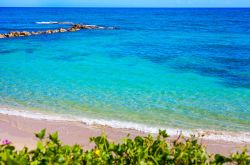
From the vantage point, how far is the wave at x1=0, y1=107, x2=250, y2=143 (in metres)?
10.3

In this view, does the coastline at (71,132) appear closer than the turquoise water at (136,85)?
Yes

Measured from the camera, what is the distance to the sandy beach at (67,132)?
31.0 feet

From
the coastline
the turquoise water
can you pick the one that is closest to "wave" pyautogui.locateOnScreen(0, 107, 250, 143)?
the coastline

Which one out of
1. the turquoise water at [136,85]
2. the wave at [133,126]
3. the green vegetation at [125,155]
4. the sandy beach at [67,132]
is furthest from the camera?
the turquoise water at [136,85]

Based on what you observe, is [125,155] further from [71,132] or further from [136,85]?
[136,85]

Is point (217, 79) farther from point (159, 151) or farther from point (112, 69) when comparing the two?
point (159, 151)

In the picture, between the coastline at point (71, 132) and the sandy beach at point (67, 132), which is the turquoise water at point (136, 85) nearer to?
the coastline at point (71, 132)

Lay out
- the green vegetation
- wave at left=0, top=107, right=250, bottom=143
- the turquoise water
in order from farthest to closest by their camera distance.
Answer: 1. the turquoise water
2. wave at left=0, top=107, right=250, bottom=143
3. the green vegetation

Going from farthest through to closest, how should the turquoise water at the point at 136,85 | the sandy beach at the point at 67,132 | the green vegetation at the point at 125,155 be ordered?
the turquoise water at the point at 136,85 < the sandy beach at the point at 67,132 < the green vegetation at the point at 125,155

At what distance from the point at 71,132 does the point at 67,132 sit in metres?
0.11

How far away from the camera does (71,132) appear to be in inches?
407

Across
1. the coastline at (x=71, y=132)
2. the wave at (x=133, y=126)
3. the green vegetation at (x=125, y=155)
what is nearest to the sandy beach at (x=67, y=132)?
the coastline at (x=71, y=132)

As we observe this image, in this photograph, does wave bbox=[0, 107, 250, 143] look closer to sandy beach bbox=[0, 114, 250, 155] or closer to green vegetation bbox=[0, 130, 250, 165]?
sandy beach bbox=[0, 114, 250, 155]

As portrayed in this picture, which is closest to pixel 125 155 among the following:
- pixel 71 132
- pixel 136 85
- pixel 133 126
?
pixel 71 132
